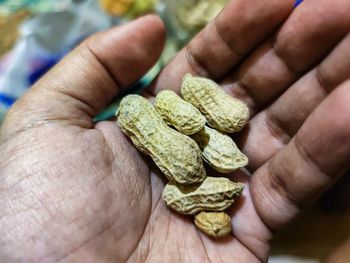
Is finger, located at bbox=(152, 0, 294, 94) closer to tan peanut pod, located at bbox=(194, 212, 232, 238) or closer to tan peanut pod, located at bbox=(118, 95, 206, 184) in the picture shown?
tan peanut pod, located at bbox=(118, 95, 206, 184)

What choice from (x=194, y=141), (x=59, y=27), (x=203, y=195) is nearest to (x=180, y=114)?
(x=194, y=141)

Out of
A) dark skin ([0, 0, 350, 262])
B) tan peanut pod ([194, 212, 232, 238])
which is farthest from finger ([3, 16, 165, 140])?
tan peanut pod ([194, 212, 232, 238])

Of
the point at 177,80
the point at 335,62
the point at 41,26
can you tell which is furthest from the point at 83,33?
the point at 335,62

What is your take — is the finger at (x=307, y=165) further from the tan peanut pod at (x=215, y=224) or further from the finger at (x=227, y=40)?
the finger at (x=227, y=40)

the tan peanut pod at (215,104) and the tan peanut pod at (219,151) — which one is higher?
the tan peanut pod at (215,104)

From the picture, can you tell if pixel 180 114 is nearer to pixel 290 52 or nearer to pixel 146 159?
pixel 146 159

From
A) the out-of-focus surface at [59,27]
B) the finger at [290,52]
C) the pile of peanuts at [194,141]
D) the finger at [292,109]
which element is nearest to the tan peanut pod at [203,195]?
the pile of peanuts at [194,141]

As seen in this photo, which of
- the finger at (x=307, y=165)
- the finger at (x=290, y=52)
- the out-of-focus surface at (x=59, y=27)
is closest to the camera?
the finger at (x=307, y=165)
